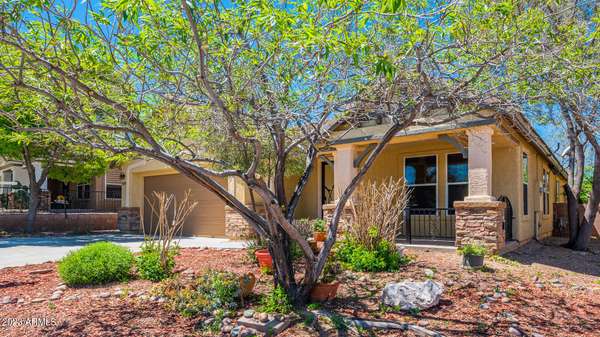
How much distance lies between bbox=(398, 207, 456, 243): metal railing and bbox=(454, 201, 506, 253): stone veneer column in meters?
1.89

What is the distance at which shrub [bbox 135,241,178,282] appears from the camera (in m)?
6.78

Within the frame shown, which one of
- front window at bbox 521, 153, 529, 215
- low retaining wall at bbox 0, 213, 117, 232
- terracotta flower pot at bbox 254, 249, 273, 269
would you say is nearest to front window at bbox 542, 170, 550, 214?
front window at bbox 521, 153, 529, 215

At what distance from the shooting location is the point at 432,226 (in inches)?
473

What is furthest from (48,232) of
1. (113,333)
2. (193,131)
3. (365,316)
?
(365,316)

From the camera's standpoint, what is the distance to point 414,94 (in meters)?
5.54

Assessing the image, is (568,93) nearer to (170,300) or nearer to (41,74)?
(170,300)

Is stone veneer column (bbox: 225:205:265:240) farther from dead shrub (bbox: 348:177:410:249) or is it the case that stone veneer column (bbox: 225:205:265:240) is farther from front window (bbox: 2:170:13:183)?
front window (bbox: 2:170:13:183)

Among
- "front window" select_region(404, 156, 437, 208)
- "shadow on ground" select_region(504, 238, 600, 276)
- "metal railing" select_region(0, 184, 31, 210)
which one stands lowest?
"shadow on ground" select_region(504, 238, 600, 276)

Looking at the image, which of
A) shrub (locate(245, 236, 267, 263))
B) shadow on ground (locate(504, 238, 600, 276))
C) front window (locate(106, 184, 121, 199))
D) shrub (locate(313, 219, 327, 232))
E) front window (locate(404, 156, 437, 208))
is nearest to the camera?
shrub (locate(245, 236, 267, 263))

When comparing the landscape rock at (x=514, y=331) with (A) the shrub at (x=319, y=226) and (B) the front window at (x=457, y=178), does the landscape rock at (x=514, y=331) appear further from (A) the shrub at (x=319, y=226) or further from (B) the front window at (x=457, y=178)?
(B) the front window at (x=457, y=178)

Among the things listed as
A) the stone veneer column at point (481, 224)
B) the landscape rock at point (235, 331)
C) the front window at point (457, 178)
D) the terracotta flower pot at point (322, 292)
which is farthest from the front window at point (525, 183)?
the landscape rock at point (235, 331)

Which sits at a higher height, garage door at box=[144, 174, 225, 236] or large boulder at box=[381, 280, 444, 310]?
garage door at box=[144, 174, 225, 236]

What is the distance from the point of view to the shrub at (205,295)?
534 cm

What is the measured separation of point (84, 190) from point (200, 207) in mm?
11866
